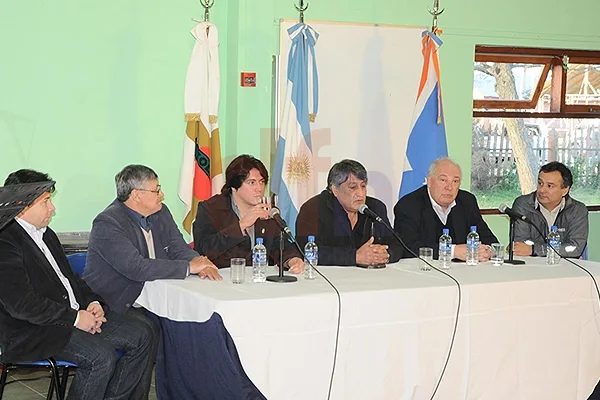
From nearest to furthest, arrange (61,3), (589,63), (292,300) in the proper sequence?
1. (292,300)
2. (61,3)
3. (589,63)

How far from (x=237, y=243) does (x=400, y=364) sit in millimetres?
1055

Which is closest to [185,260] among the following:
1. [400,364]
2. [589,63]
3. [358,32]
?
[400,364]

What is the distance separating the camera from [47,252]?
372 centimetres

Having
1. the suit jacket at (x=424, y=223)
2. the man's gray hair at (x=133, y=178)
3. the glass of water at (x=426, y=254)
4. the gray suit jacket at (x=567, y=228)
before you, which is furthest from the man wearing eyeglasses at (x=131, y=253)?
the gray suit jacket at (x=567, y=228)

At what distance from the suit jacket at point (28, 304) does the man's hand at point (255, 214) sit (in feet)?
3.04

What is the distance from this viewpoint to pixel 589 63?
21.6 feet

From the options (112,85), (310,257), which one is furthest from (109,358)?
(112,85)

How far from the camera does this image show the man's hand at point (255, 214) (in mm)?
4102

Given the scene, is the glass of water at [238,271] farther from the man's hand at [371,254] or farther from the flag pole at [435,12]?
the flag pole at [435,12]

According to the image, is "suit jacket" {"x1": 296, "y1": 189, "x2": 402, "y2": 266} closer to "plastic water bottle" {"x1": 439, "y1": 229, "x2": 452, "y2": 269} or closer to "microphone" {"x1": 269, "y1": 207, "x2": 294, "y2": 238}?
"plastic water bottle" {"x1": 439, "y1": 229, "x2": 452, "y2": 269}

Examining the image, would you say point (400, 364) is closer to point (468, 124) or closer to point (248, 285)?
point (248, 285)

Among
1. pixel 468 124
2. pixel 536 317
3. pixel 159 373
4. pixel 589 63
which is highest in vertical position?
pixel 589 63

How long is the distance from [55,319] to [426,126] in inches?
118

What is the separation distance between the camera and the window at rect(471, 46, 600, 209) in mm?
6344
